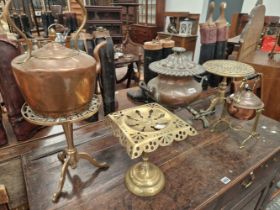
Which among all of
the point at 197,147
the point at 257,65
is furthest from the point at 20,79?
the point at 257,65

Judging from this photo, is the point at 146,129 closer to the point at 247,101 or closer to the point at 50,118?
the point at 50,118

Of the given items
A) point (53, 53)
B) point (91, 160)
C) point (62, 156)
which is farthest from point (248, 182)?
point (53, 53)

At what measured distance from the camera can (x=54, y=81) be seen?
0.44 meters

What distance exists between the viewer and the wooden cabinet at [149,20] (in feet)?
12.4

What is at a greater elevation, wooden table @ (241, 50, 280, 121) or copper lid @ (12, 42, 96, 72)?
copper lid @ (12, 42, 96, 72)

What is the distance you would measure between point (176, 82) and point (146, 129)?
1.16 ft

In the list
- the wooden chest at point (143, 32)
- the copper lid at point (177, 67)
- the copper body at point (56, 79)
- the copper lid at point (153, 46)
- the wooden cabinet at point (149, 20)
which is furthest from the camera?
the wooden chest at point (143, 32)

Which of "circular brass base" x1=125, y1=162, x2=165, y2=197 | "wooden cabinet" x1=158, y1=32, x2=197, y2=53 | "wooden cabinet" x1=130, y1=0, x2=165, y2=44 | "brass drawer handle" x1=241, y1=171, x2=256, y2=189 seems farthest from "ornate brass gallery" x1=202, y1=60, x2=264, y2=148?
"wooden cabinet" x1=130, y1=0, x2=165, y2=44

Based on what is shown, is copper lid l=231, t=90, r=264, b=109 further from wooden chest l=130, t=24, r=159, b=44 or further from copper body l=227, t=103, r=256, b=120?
wooden chest l=130, t=24, r=159, b=44

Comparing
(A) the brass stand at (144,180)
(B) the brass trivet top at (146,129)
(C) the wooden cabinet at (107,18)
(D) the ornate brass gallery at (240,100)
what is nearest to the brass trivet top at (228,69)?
(D) the ornate brass gallery at (240,100)

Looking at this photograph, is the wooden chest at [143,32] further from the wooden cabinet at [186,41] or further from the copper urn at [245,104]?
the copper urn at [245,104]

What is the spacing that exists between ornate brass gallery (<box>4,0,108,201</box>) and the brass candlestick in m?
0.12

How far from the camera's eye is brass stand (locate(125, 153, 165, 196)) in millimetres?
607

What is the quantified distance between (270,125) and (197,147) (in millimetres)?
451
